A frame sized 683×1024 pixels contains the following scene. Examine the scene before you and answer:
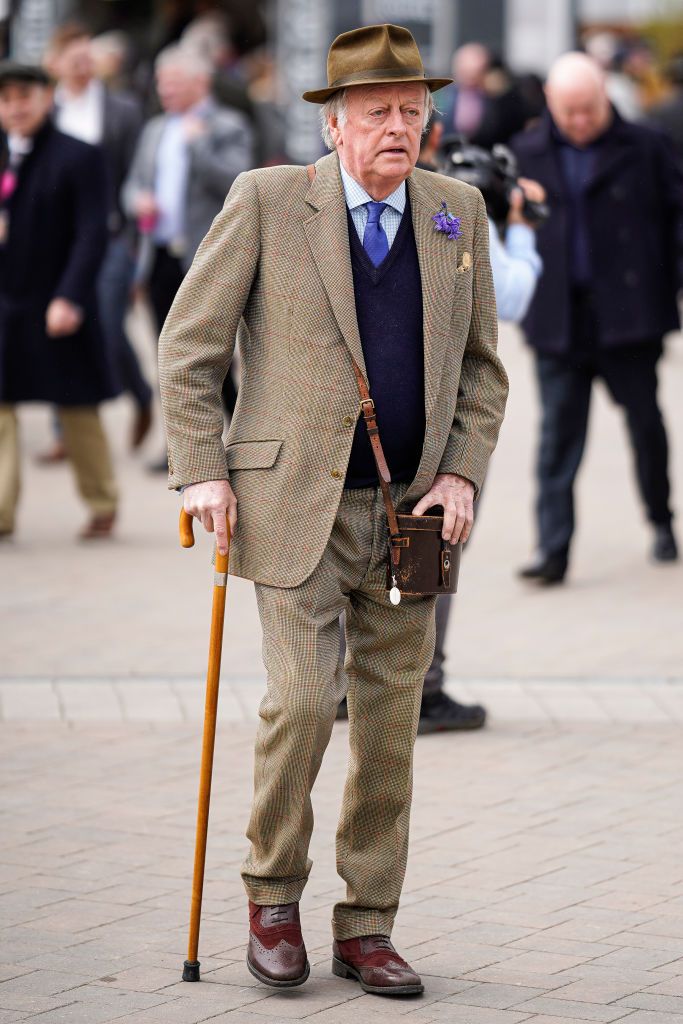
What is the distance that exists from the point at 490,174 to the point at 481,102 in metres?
11.2

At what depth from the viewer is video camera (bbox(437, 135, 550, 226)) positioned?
6.53 metres

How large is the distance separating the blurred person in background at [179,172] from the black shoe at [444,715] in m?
5.43

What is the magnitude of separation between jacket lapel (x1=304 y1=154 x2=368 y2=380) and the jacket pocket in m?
0.26

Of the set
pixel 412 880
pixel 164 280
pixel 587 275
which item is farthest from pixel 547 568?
pixel 412 880

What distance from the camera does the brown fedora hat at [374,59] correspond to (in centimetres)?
416

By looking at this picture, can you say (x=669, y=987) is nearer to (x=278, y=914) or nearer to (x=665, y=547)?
(x=278, y=914)

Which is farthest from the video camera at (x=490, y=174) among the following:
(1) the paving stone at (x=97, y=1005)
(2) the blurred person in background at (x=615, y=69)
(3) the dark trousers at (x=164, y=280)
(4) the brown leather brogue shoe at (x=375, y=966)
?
(2) the blurred person in background at (x=615, y=69)

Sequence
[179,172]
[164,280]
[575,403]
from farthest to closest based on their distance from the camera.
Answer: [179,172] < [164,280] < [575,403]

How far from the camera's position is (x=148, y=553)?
9.70 meters

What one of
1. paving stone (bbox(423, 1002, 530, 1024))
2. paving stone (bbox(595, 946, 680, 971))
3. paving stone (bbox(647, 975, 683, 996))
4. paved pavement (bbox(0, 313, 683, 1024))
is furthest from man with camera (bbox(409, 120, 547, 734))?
paving stone (bbox(423, 1002, 530, 1024))

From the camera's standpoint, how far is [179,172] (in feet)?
39.1

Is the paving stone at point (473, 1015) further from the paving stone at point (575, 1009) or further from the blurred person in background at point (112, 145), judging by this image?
the blurred person in background at point (112, 145)

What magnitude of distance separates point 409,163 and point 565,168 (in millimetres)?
4892

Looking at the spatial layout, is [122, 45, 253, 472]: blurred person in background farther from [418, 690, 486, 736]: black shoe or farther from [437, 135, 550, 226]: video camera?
[418, 690, 486, 736]: black shoe
